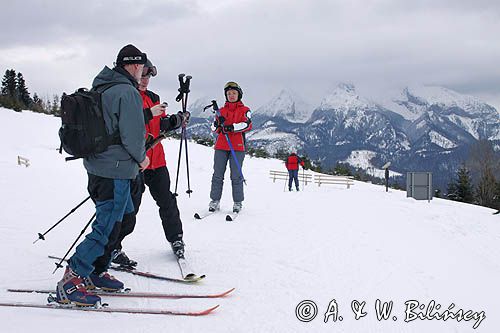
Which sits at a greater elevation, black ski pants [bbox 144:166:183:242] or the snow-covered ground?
black ski pants [bbox 144:166:183:242]

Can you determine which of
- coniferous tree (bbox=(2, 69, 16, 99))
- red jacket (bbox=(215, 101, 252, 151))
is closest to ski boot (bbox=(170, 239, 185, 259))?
red jacket (bbox=(215, 101, 252, 151))

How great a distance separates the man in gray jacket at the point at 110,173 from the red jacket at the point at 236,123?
12.9 ft

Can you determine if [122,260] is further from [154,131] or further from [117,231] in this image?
[154,131]

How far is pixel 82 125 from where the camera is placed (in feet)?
9.70

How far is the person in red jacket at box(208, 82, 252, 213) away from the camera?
7.15 meters

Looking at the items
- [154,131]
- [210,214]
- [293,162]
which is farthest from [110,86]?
[293,162]

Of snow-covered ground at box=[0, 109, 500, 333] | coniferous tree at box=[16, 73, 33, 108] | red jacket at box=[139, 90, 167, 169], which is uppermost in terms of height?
coniferous tree at box=[16, 73, 33, 108]

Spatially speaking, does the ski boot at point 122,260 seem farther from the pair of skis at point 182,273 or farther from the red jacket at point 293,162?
the red jacket at point 293,162

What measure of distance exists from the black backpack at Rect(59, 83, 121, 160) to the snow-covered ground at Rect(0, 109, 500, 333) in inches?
47.6

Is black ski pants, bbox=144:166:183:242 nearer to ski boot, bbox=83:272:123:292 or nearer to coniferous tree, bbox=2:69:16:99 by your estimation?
ski boot, bbox=83:272:123:292

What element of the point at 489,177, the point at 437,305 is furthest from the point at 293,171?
the point at 489,177

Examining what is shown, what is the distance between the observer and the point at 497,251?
7.12m

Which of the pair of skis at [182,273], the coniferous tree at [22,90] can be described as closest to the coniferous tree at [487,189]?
the pair of skis at [182,273]

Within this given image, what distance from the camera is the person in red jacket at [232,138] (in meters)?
7.15
